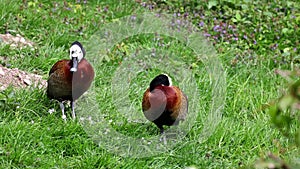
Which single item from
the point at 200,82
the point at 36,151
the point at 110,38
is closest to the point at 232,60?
the point at 200,82

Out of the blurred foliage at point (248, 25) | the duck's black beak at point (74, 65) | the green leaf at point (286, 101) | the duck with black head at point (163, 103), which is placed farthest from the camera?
the blurred foliage at point (248, 25)

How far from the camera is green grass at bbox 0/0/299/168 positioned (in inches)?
138

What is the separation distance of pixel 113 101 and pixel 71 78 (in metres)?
0.51

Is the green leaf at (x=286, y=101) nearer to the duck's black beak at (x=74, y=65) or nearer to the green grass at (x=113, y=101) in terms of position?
the green grass at (x=113, y=101)

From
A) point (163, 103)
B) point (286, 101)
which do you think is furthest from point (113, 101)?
point (286, 101)

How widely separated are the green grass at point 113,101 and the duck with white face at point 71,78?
153 millimetres

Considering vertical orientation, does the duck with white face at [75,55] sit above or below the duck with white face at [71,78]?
above

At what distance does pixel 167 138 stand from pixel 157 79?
435 mm

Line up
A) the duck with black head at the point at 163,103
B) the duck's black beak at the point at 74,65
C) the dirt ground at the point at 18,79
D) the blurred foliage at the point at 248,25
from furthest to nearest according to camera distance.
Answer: the blurred foliage at the point at 248,25 → the dirt ground at the point at 18,79 → the duck's black beak at the point at 74,65 → the duck with black head at the point at 163,103

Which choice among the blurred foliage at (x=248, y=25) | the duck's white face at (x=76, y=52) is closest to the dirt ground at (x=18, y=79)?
the duck's white face at (x=76, y=52)

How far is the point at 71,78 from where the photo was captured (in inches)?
151

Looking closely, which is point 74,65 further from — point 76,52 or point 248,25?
point 248,25

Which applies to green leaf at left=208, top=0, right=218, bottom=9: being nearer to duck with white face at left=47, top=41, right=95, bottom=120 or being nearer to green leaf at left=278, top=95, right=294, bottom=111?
duck with white face at left=47, top=41, right=95, bottom=120

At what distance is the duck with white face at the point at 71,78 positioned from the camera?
3822mm
